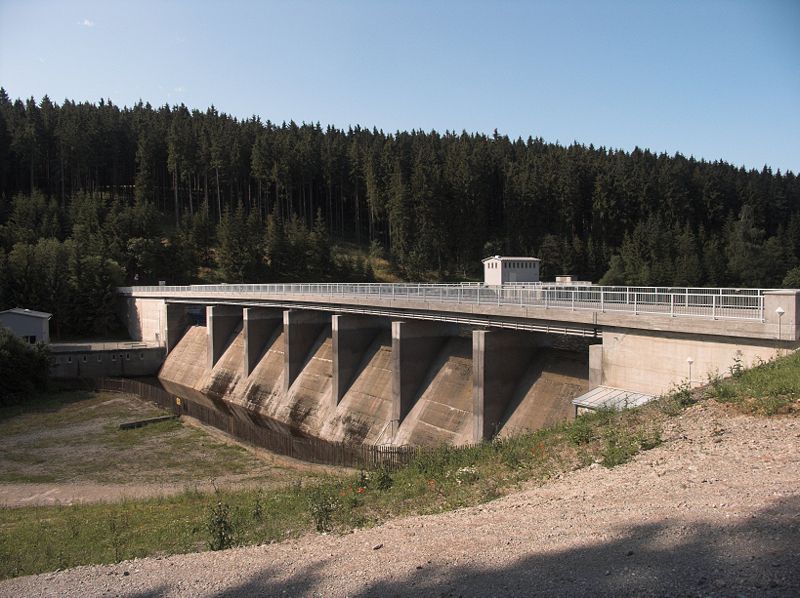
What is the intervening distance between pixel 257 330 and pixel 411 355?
1963 cm

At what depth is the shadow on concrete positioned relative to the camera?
5.98 m

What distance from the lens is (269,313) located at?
45.3m

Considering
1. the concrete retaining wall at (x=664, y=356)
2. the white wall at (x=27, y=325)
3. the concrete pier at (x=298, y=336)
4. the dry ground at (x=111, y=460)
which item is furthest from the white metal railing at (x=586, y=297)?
the white wall at (x=27, y=325)

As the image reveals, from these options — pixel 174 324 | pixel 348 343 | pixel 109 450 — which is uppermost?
pixel 348 343

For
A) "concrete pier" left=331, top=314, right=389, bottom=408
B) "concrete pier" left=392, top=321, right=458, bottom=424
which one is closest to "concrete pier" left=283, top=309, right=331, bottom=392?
"concrete pier" left=331, top=314, right=389, bottom=408

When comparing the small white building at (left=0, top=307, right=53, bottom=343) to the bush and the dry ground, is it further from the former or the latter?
the dry ground

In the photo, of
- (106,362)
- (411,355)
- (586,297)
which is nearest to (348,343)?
(411,355)

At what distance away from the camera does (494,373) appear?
916 inches

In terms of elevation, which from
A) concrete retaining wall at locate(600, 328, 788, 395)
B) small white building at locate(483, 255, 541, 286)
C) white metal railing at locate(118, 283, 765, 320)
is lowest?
concrete retaining wall at locate(600, 328, 788, 395)

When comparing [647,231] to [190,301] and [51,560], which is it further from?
[51,560]

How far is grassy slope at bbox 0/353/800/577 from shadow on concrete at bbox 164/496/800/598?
3.03m

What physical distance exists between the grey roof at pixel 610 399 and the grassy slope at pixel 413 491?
7.54 ft

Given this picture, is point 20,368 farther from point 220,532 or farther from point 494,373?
point 220,532

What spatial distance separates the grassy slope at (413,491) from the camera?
11.0 metres
